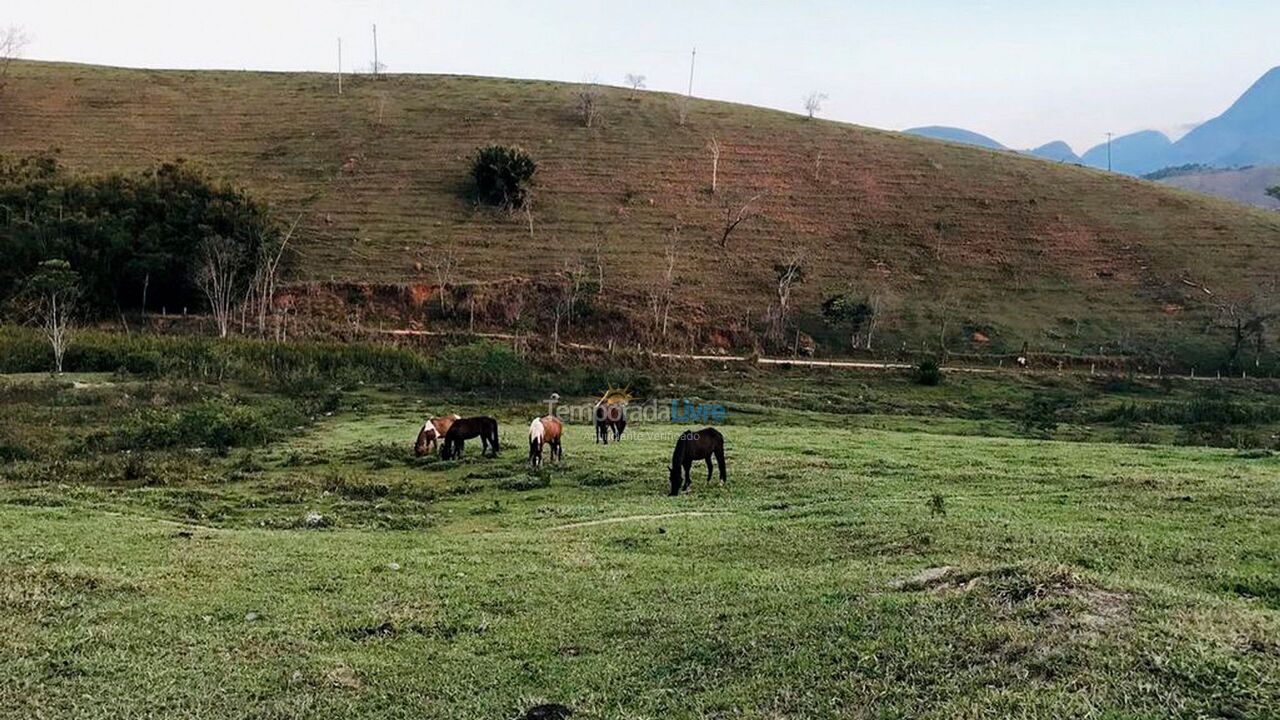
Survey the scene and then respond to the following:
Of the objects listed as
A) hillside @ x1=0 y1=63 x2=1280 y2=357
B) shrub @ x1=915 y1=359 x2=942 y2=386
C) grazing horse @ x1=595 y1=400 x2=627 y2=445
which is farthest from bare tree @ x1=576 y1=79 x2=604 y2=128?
grazing horse @ x1=595 y1=400 x2=627 y2=445

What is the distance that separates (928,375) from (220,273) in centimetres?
3731

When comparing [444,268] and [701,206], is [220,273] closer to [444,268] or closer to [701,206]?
[444,268]

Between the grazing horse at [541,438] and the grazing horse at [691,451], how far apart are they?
372 centimetres

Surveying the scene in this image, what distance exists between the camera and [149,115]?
74.1m

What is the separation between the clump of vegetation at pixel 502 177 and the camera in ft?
210

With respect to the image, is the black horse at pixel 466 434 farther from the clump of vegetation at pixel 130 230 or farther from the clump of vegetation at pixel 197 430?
the clump of vegetation at pixel 130 230

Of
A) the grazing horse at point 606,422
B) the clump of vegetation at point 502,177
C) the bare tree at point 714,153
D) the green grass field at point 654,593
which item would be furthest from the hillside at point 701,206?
the green grass field at point 654,593

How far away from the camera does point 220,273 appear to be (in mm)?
45906

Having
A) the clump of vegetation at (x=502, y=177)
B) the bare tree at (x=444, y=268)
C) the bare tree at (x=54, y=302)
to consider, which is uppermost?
the clump of vegetation at (x=502, y=177)

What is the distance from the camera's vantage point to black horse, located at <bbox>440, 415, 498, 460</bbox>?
2109cm

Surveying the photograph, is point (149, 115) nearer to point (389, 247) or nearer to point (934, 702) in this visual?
point (389, 247)

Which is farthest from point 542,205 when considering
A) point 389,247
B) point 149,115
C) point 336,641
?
point 336,641

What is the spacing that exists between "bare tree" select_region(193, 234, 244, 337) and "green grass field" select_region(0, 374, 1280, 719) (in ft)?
95.4

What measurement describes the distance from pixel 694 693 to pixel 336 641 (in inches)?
144
